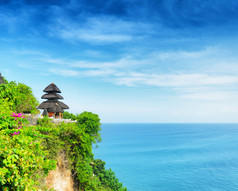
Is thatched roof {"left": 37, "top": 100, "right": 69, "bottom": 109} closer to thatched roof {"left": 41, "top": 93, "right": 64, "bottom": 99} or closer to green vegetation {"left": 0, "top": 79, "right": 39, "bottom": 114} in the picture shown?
thatched roof {"left": 41, "top": 93, "right": 64, "bottom": 99}

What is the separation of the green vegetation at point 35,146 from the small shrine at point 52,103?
10.9ft

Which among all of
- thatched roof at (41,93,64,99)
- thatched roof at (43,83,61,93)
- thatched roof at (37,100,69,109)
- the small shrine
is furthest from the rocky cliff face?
thatched roof at (43,83,61,93)

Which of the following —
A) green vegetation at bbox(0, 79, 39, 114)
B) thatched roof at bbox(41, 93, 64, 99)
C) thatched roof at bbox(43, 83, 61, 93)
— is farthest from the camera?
thatched roof at bbox(43, 83, 61, 93)

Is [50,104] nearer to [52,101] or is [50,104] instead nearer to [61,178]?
[52,101]

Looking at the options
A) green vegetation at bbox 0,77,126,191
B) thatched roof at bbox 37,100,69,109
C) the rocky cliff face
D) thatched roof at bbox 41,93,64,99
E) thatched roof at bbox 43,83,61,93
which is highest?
thatched roof at bbox 43,83,61,93

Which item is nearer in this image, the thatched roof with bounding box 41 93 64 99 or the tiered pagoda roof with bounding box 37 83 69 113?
the tiered pagoda roof with bounding box 37 83 69 113

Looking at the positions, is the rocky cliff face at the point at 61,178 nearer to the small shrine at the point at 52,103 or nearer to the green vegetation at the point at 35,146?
the green vegetation at the point at 35,146

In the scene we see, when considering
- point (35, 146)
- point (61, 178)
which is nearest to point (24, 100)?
point (61, 178)

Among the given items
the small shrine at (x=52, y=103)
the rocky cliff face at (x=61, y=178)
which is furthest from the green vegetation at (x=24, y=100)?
the rocky cliff face at (x=61, y=178)

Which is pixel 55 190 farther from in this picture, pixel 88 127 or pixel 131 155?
pixel 131 155

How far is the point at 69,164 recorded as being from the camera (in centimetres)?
1608

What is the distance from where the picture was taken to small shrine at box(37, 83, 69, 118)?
2473 cm

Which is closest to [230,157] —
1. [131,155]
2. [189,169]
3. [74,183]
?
[189,169]

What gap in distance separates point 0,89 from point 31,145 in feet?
25.6
